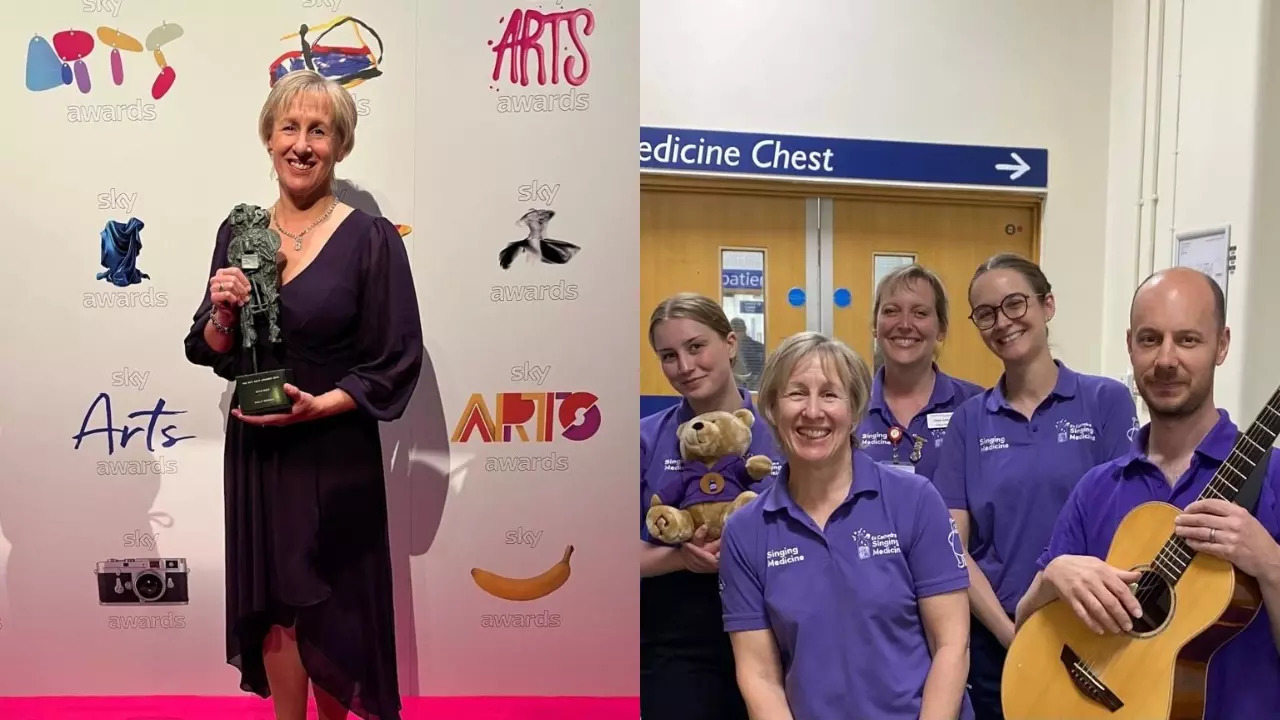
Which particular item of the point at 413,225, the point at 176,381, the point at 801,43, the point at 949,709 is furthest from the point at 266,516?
the point at 801,43

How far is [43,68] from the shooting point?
188cm

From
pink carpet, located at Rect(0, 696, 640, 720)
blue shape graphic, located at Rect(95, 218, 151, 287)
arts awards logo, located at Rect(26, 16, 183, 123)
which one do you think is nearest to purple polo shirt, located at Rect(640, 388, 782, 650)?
pink carpet, located at Rect(0, 696, 640, 720)

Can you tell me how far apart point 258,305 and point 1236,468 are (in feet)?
5.52

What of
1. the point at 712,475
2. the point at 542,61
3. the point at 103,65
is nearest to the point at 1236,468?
the point at 712,475

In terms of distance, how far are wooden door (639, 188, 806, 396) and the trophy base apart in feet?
7.77

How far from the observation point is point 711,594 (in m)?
2.01

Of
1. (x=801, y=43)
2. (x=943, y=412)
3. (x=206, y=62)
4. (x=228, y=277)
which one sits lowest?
(x=943, y=412)

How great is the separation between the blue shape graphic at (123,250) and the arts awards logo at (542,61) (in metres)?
0.81

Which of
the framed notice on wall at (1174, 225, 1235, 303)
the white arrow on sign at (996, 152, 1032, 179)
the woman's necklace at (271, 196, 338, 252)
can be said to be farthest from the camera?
the white arrow on sign at (996, 152, 1032, 179)

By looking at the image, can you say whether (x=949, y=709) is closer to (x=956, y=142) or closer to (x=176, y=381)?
(x=176, y=381)

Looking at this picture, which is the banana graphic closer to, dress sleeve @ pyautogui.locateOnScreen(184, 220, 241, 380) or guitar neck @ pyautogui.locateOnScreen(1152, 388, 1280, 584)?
dress sleeve @ pyautogui.locateOnScreen(184, 220, 241, 380)

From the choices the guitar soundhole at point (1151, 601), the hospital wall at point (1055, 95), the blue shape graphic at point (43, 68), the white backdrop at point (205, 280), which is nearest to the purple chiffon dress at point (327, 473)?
the white backdrop at point (205, 280)

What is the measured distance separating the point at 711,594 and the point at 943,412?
2.31ft

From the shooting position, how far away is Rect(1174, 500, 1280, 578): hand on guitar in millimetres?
1375
